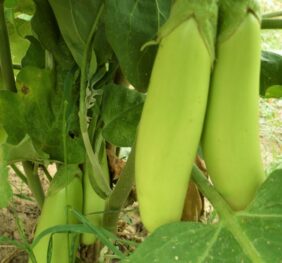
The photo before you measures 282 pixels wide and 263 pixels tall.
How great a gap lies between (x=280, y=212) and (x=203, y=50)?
199mm

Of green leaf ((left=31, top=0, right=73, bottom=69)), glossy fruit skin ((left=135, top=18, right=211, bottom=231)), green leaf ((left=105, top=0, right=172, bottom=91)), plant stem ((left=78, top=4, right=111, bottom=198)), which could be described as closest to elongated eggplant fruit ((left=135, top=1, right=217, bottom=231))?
glossy fruit skin ((left=135, top=18, right=211, bottom=231))

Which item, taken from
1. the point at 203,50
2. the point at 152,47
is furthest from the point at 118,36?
the point at 203,50

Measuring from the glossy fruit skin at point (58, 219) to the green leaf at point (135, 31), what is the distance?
0.26 meters

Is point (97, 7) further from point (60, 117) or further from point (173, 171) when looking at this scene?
point (173, 171)

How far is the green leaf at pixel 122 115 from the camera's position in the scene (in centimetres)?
82

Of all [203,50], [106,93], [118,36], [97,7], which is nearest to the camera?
[203,50]

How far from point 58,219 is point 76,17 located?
0.99ft

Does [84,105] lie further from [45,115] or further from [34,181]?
[34,181]

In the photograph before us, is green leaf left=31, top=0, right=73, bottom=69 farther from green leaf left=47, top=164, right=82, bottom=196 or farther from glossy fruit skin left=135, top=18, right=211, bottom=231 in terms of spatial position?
glossy fruit skin left=135, top=18, right=211, bottom=231

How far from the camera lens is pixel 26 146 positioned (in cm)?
84

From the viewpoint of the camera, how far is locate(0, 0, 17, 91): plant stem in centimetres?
85

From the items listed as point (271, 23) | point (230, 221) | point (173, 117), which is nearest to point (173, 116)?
point (173, 117)

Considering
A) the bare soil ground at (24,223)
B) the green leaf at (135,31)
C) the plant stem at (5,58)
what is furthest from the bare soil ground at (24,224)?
the green leaf at (135,31)

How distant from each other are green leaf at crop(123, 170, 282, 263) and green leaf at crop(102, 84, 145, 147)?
10.5 inches
